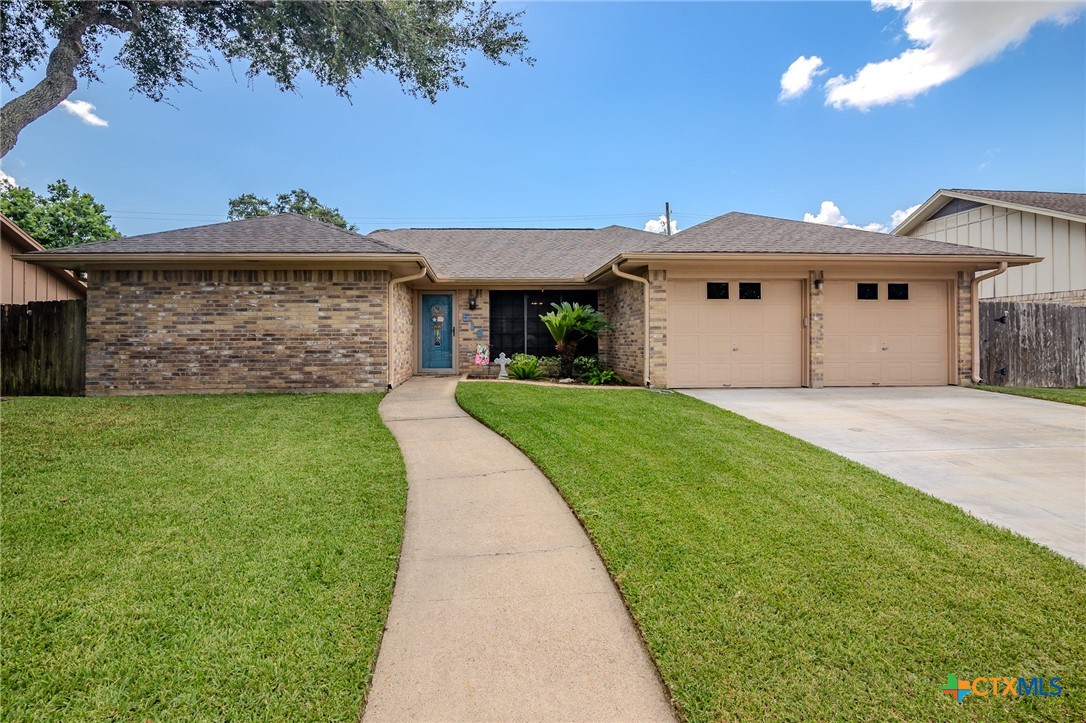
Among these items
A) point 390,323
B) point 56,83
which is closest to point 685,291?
point 390,323

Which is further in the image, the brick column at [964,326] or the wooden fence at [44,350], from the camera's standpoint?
the brick column at [964,326]

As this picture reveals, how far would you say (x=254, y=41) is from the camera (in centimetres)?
828

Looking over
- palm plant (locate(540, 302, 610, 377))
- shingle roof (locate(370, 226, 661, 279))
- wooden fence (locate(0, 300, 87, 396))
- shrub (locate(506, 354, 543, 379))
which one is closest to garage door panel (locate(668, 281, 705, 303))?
palm plant (locate(540, 302, 610, 377))

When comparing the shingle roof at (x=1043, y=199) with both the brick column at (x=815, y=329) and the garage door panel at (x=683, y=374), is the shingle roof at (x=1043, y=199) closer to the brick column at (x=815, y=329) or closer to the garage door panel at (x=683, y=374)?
the brick column at (x=815, y=329)

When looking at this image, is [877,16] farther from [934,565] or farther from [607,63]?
[934,565]

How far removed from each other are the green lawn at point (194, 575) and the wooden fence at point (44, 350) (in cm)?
510

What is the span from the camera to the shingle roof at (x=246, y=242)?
8.26m

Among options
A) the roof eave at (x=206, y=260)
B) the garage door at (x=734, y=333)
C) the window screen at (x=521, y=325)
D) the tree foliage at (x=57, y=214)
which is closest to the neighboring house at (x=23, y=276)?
the roof eave at (x=206, y=260)

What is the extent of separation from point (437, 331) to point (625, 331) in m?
4.87

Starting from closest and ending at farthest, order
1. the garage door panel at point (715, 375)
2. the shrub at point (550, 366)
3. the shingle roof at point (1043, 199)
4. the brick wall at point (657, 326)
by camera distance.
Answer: the brick wall at point (657, 326) → the garage door panel at point (715, 375) → the shrub at point (550, 366) → the shingle roof at point (1043, 199)

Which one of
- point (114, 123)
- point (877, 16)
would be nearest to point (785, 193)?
point (877, 16)

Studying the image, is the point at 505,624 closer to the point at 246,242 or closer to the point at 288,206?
the point at 246,242

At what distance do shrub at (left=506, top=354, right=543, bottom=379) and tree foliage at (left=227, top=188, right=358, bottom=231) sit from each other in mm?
22189

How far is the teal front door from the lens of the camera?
12.1m
